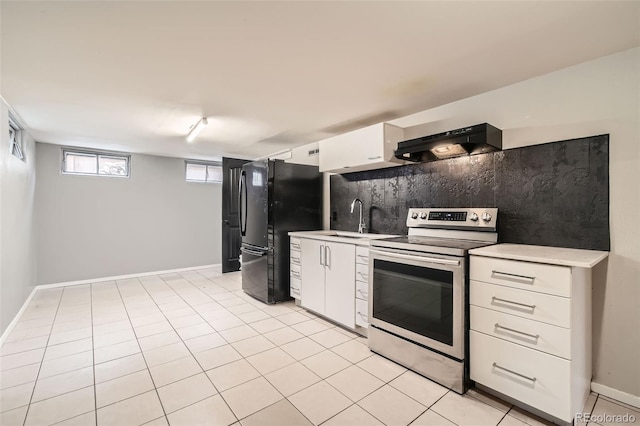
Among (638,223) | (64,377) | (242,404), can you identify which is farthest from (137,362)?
(638,223)

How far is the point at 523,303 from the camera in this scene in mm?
1670

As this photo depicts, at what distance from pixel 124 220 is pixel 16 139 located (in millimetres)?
1993

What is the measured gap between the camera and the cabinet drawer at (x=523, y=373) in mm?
1538

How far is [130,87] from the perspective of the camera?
2426 millimetres

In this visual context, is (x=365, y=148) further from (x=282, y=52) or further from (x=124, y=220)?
(x=124, y=220)

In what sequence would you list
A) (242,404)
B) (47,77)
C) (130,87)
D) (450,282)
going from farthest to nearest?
(130,87) → (47,77) → (450,282) → (242,404)

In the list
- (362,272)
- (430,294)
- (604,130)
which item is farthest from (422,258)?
(604,130)

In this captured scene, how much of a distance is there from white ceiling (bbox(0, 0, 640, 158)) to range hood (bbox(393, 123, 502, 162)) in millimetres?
438

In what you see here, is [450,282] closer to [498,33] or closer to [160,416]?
[498,33]

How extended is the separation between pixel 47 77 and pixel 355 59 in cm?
241

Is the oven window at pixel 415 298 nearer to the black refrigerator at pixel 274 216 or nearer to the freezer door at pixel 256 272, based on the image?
the black refrigerator at pixel 274 216

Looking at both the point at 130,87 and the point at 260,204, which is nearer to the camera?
the point at 130,87

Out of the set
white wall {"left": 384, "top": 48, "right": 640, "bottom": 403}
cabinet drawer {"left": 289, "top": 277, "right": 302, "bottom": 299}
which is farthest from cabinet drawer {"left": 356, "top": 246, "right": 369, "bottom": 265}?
white wall {"left": 384, "top": 48, "right": 640, "bottom": 403}

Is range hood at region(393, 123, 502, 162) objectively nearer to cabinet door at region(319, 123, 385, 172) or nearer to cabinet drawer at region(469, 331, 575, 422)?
cabinet door at region(319, 123, 385, 172)
